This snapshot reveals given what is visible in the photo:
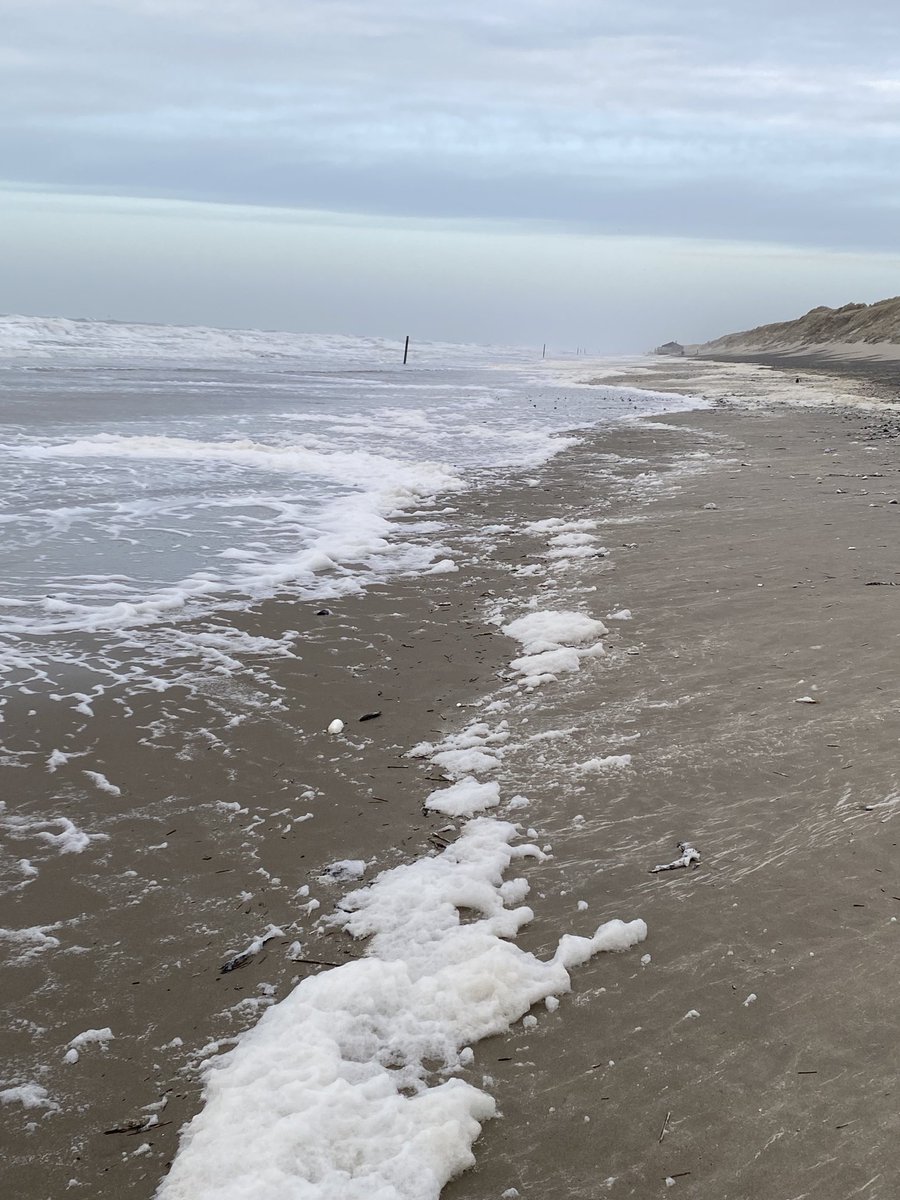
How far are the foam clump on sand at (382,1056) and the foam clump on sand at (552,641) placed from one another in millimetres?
2063

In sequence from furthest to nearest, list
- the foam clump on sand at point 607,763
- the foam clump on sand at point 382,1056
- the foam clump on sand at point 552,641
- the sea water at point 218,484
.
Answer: the sea water at point 218,484
the foam clump on sand at point 552,641
the foam clump on sand at point 607,763
the foam clump on sand at point 382,1056

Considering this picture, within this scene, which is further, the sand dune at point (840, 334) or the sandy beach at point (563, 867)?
the sand dune at point (840, 334)

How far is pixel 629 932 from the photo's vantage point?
114 inches

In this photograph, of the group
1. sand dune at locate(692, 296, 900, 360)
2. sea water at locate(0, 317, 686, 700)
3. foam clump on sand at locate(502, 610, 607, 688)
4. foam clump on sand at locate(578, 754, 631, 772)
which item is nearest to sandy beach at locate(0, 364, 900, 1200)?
foam clump on sand at locate(578, 754, 631, 772)

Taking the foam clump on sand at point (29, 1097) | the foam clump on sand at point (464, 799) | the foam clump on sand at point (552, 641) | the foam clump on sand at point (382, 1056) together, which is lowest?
the foam clump on sand at point (29, 1097)

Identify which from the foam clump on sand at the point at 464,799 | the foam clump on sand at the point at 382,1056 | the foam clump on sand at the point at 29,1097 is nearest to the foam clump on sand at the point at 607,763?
the foam clump on sand at the point at 464,799

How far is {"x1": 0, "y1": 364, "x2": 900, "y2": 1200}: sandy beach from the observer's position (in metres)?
2.19

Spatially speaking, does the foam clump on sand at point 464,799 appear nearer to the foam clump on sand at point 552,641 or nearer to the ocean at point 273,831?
the ocean at point 273,831

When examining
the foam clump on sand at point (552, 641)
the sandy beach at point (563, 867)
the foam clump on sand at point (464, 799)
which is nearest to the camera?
the sandy beach at point (563, 867)

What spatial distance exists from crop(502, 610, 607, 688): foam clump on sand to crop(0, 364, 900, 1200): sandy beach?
12 cm

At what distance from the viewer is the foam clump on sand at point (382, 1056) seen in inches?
82.2

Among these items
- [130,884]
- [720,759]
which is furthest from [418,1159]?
[720,759]

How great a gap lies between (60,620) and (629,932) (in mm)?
4707

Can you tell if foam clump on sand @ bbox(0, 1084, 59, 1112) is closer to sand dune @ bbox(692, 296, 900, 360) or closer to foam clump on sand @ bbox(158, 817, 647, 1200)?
foam clump on sand @ bbox(158, 817, 647, 1200)
